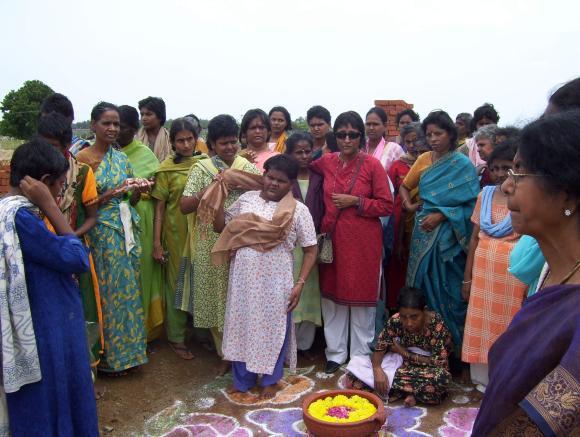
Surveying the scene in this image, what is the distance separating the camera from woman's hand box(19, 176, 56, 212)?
2.74 meters

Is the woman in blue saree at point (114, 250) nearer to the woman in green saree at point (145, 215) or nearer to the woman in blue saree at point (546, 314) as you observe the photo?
the woman in green saree at point (145, 215)

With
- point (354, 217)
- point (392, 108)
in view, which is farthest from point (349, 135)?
point (392, 108)

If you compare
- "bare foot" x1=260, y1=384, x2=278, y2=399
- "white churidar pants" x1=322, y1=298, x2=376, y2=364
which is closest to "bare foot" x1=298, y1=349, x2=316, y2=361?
"white churidar pants" x1=322, y1=298, x2=376, y2=364

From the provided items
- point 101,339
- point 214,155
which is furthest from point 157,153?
point 101,339

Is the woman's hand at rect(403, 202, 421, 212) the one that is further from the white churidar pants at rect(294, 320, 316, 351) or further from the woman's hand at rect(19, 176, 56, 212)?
the woman's hand at rect(19, 176, 56, 212)

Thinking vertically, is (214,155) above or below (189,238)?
above

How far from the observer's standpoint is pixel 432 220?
464 centimetres

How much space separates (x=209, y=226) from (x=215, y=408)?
1.46 metres

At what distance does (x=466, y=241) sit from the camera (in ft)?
15.3

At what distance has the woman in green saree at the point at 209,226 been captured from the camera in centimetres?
461

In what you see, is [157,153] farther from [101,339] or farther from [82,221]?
[101,339]

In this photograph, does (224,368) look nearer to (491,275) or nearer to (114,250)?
(114,250)

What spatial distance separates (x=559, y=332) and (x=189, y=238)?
3.87 m

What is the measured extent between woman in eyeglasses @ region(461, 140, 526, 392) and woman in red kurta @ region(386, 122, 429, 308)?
1.07 metres
